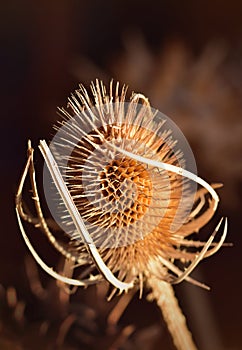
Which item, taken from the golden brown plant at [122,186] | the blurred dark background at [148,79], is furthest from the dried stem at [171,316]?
the blurred dark background at [148,79]

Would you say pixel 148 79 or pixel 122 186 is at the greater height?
pixel 148 79

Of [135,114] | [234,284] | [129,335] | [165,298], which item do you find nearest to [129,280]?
[165,298]

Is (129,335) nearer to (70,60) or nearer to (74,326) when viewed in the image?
(74,326)

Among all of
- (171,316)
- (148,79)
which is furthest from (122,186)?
(148,79)

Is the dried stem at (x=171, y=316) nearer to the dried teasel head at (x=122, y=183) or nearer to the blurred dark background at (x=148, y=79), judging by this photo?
the dried teasel head at (x=122, y=183)

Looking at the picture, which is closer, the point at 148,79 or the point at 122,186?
the point at 122,186

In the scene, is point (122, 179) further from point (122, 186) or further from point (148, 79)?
point (148, 79)
